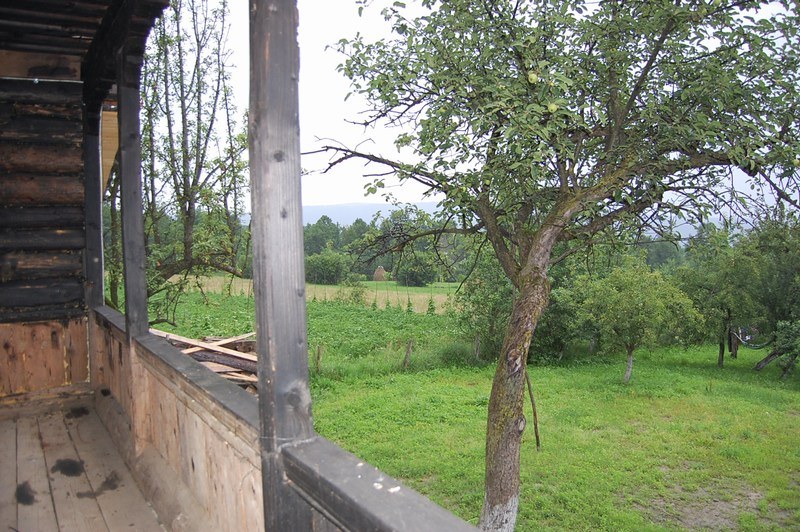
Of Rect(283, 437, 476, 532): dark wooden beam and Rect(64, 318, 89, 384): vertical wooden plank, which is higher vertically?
Rect(283, 437, 476, 532): dark wooden beam

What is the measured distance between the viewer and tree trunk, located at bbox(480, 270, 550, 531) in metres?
6.17

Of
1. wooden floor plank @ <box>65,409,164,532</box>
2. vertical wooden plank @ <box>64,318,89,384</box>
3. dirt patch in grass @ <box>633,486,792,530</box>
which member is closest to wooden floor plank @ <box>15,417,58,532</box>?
wooden floor plank @ <box>65,409,164,532</box>

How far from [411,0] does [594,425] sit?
1243 centimetres

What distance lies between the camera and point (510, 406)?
20.3ft

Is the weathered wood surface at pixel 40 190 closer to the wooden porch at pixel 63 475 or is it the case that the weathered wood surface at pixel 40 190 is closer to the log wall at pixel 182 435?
the log wall at pixel 182 435

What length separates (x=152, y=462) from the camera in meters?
2.99

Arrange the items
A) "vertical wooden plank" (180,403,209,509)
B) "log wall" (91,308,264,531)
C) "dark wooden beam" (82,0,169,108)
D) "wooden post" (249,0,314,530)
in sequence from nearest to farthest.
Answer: "wooden post" (249,0,314,530), "log wall" (91,308,264,531), "vertical wooden plank" (180,403,209,509), "dark wooden beam" (82,0,169,108)

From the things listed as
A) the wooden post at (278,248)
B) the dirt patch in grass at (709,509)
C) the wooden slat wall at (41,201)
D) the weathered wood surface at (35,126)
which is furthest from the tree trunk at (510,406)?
the dirt patch in grass at (709,509)

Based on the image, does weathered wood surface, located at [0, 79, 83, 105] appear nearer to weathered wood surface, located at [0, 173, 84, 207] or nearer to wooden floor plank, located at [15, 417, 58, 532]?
weathered wood surface, located at [0, 173, 84, 207]

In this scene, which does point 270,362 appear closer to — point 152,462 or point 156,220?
point 152,462

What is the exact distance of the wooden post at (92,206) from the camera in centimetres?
464

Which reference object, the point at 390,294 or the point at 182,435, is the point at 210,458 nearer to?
the point at 182,435

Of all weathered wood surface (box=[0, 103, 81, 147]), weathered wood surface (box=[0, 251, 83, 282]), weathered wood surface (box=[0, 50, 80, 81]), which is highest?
weathered wood surface (box=[0, 50, 80, 81])

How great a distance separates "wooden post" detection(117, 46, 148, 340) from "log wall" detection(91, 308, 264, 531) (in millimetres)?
221
